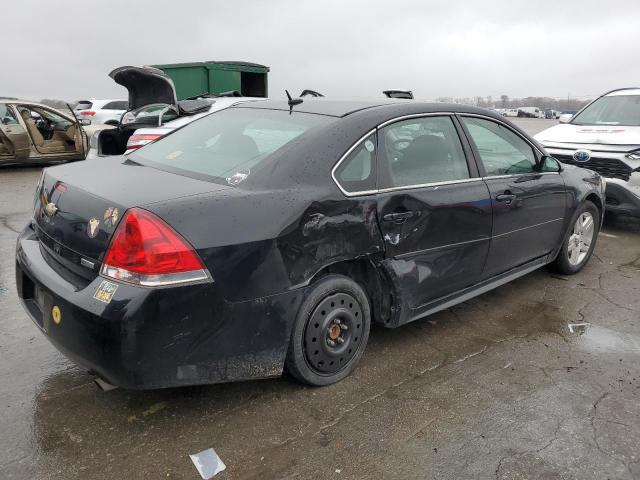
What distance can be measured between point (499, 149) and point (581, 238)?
1614mm

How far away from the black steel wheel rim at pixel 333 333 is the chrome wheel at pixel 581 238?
270 cm

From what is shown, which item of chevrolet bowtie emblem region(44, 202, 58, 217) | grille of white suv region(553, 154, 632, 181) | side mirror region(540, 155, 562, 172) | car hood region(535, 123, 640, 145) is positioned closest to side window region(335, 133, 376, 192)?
chevrolet bowtie emblem region(44, 202, 58, 217)

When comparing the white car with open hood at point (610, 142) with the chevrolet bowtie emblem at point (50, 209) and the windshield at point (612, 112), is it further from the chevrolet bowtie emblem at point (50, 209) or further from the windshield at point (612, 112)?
the chevrolet bowtie emblem at point (50, 209)

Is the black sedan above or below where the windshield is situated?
below

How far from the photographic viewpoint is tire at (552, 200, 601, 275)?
4695 mm

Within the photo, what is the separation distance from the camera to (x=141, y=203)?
7.72 ft

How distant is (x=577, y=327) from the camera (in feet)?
12.7

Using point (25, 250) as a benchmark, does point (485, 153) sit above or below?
above

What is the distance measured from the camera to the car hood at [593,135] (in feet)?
21.6

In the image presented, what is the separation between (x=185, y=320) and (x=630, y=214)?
18.9 feet

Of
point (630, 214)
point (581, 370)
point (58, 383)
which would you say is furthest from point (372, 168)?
point (630, 214)

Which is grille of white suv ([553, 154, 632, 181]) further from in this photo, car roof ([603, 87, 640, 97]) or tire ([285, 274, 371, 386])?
tire ([285, 274, 371, 386])

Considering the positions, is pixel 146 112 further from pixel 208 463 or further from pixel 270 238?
pixel 208 463

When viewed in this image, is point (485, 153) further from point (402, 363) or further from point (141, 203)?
point (141, 203)
